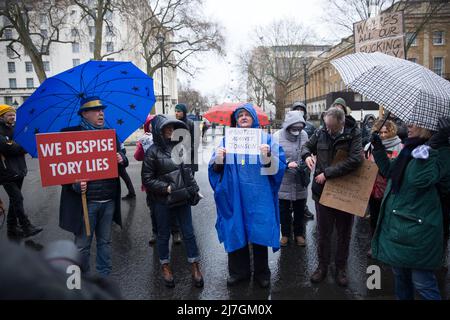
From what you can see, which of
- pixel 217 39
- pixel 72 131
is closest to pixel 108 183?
pixel 72 131

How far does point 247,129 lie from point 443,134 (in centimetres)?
175

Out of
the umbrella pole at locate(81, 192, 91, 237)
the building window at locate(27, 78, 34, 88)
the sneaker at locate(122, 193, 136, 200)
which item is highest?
the building window at locate(27, 78, 34, 88)

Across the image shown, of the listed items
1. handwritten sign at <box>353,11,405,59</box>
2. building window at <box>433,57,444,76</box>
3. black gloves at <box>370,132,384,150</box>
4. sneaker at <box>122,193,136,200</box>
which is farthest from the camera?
building window at <box>433,57,444,76</box>

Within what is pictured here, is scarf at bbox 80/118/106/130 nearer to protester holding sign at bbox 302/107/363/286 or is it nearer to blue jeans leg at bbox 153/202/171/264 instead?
blue jeans leg at bbox 153/202/171/264

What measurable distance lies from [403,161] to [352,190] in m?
1.00

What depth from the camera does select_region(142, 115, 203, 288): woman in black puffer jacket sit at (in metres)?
3.61

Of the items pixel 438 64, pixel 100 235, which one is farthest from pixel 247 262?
pixel 438 64

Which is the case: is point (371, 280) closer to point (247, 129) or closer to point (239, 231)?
point (239, 231)

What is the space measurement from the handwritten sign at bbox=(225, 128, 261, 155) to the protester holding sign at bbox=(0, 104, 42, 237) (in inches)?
141

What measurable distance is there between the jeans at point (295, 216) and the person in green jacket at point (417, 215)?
7.23 feet

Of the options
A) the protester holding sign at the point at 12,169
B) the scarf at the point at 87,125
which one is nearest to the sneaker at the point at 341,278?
the scarf at the point at 87,125

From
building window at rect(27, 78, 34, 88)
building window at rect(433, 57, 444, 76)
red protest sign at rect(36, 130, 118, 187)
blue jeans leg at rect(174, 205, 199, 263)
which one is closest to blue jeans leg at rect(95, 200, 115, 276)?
red protest sign at rect(36, 130, 118, 187)

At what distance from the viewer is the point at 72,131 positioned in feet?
10.6

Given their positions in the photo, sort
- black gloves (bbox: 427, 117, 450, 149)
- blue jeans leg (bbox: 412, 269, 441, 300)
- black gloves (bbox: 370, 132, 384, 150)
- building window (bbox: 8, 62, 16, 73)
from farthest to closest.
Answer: building window (bbox: 8, 62, 16, 73), black gloves (bbox: 370, 132, 384, 150), blue jeans leg (bbox: 412, 269, 441, 300), black gloves (bbox: 427, 117, 450, 149)
